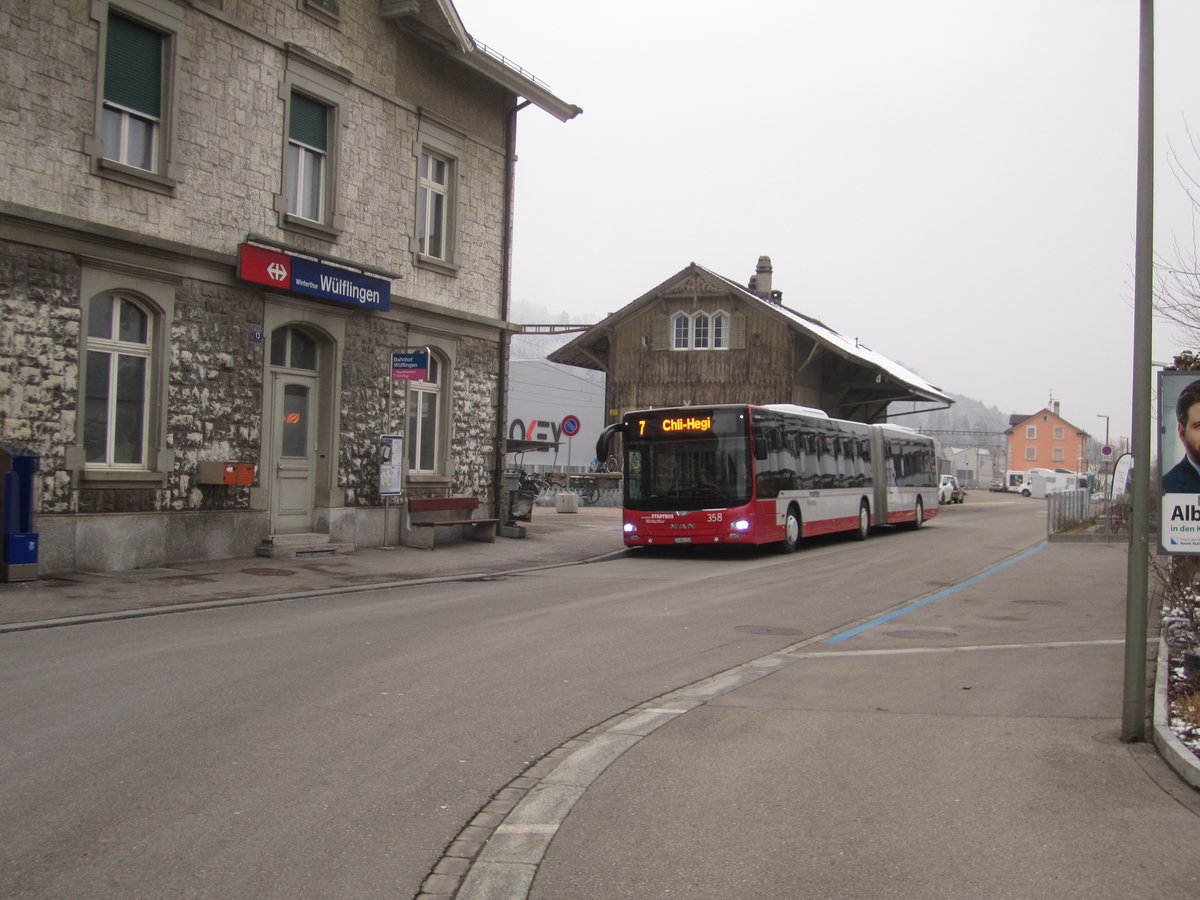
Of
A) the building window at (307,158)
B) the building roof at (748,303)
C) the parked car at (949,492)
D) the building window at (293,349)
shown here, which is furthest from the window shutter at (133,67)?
the parked car at (949,492)

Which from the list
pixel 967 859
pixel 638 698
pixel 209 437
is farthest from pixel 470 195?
pixel 967 859

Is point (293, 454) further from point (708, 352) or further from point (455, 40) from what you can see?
point (708, 352)

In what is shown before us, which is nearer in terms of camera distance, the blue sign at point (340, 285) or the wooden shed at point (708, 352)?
the blue sign at point (340, 285)

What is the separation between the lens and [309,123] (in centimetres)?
1819

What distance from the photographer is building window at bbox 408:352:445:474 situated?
68.0ft

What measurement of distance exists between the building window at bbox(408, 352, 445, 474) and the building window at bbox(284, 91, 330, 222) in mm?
3854

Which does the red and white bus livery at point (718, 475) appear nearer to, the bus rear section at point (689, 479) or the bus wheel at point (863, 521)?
the bus rear section at point (689, 479)

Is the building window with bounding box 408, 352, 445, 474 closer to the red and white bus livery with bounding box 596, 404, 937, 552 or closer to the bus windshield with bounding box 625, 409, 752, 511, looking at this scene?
the red and white bus livery with bounding box 596, 404, 937, 552

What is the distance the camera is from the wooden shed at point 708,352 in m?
40.4

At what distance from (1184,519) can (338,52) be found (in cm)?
1574

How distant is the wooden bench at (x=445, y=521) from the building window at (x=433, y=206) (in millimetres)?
4570

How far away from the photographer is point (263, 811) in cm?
509

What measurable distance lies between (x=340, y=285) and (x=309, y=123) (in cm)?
274

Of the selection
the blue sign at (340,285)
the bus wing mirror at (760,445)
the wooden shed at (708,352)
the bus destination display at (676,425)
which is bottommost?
the bus wing mirror at (760,445)
